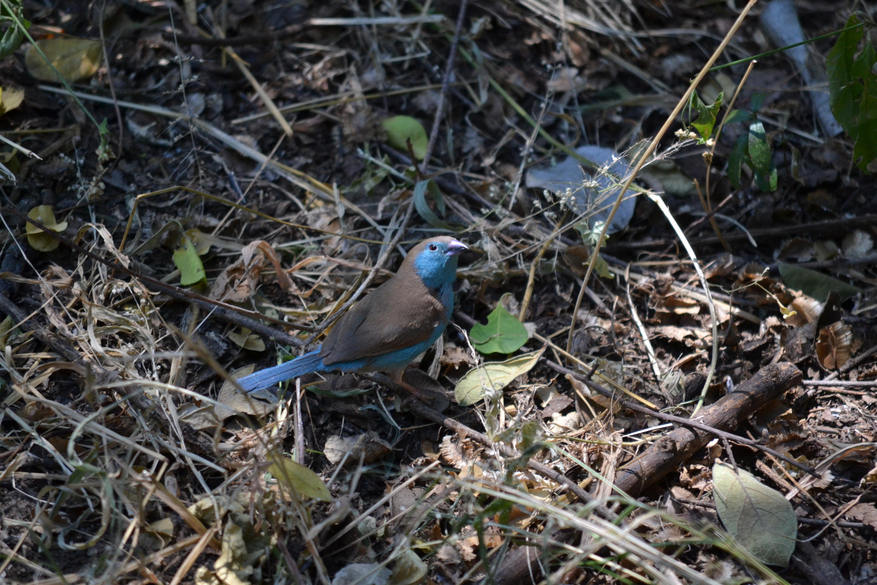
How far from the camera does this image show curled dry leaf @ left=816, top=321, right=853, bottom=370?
11.6 ft

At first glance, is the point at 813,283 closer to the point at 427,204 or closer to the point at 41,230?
the point at 427,204

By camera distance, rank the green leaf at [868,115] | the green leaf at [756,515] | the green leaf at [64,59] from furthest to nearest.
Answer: the green leaf at [64,59] < the green leaf at [868,115] < the green leaf at [756,515]

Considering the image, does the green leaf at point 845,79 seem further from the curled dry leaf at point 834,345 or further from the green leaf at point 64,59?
the green leaf at point 64,59

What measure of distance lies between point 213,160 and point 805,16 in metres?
4.48

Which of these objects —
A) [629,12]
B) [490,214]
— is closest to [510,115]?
[490,214]

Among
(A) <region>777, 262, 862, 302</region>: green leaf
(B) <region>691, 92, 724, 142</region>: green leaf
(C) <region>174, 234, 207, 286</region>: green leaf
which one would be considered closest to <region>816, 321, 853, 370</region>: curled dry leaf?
(A) <region>777, 262, 862, 302</region>: green leaf

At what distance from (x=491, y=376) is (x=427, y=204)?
124 cm

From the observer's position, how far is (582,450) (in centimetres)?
322

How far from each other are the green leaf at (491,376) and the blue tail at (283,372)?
0.77 m

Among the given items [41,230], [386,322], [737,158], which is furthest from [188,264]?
[737,158]

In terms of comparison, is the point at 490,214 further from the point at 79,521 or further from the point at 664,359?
the point at 79,521

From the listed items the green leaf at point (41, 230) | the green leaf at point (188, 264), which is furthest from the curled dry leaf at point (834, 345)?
the green leaf at point (41, 230)

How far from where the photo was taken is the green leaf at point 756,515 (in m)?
2.79

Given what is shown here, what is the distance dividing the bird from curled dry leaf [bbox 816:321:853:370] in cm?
201
